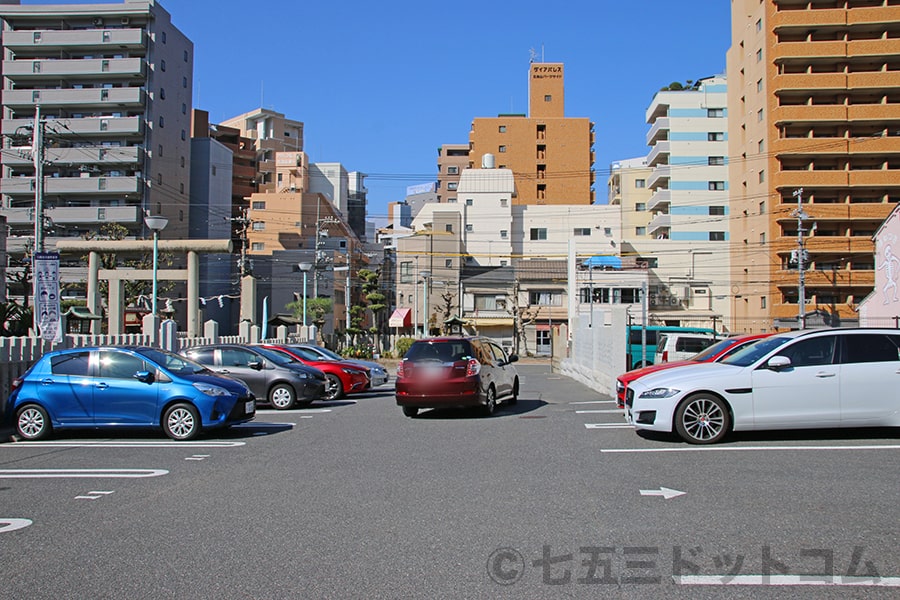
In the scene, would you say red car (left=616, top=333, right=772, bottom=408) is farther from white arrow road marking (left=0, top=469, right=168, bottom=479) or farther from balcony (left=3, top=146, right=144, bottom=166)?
balcony (left=3, top=146, right=144, bottom=166)

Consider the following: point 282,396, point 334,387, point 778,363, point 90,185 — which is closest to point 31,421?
point 282,396

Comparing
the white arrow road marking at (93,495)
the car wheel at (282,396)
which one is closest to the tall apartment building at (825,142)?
the car wheel at (282,396)

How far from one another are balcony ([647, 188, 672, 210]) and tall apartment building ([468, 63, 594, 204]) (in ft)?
47.7

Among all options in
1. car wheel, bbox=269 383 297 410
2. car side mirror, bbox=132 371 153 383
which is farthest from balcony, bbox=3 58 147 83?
car side mirror, bbox=132 371 153 383

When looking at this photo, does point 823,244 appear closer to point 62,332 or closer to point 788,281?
point 788,281

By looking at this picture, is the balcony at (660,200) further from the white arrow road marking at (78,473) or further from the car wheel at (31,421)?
the white arrow road marking at (78,473)

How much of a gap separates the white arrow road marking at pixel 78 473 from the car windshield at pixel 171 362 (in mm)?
2992

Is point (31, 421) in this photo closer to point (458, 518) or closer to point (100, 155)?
point (458, 518)

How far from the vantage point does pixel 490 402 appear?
1582 centimetres

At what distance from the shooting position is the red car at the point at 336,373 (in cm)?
2058

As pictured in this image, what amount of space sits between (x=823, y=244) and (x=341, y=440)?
49966mm

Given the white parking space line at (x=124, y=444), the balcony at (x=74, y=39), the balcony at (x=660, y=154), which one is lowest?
the white parking space line at (x=124, y=444)

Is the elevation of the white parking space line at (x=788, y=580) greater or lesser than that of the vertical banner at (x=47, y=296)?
lesser

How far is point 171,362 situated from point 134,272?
18.1m
